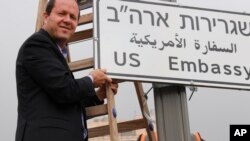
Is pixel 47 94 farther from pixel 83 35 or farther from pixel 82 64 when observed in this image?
pixel 83 35

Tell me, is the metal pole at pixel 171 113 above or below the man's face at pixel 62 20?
below

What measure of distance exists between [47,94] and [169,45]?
0.55 metres

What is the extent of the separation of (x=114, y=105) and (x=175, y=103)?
246mm

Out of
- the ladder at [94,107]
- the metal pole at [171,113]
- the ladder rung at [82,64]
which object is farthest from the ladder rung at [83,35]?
the metal pole at [171,113]

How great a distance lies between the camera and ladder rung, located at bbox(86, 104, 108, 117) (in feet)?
6.09

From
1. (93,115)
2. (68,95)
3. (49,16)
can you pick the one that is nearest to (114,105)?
(93,115)

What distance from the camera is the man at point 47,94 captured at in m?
1.49

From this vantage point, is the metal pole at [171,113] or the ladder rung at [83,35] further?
the ladder rung at [83,35]

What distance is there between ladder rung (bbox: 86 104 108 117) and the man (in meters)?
0.23

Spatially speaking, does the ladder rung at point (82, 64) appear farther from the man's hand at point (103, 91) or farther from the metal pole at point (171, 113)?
the metal pole at point (171, 113)

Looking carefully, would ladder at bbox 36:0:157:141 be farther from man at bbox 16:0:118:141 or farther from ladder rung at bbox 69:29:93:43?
man at bbox 16:0:118:141

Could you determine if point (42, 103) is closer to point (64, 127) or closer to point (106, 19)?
point (64, 127)

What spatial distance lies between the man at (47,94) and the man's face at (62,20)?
47 millimetres

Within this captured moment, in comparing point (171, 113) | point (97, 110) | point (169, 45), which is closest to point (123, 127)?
point (97, 110)
